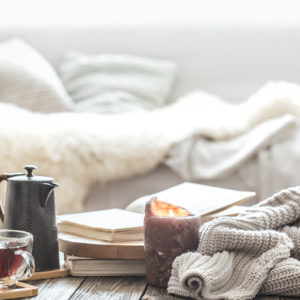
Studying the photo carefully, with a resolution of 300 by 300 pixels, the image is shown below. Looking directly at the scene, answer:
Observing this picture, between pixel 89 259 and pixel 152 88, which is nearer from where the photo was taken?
pixel 89 259

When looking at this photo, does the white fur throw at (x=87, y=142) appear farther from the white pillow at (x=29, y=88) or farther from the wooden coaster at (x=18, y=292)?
the wooden coaster at (x=18, y=292)

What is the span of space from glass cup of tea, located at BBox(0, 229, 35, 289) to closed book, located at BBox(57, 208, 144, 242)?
146 millimetres

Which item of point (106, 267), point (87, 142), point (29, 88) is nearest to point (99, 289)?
point (106, 267)

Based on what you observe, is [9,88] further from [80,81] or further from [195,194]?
[195,194]

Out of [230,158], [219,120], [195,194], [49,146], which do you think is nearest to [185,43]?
[219,120]

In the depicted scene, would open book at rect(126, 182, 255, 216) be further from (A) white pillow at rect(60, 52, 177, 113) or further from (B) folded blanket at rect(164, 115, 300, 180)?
(A) white pillow at rect(60, 52, 177, 113)

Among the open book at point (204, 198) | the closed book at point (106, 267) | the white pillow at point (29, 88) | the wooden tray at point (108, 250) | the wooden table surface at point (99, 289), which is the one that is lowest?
the wooden table surface at point (99, 289)

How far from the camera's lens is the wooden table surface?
2.98 feet

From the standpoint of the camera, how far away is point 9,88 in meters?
2.74

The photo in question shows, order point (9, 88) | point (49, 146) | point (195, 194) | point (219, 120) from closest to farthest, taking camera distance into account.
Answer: point (195, 194) < point (49, 146) < point (219, 120) < point (9, 88)

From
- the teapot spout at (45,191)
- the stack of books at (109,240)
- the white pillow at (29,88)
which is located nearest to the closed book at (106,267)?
the stack of books at (109,240)

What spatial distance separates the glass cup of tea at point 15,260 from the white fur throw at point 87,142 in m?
1.25

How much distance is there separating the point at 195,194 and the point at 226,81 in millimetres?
2062

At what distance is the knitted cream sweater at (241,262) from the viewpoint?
2.88ft
